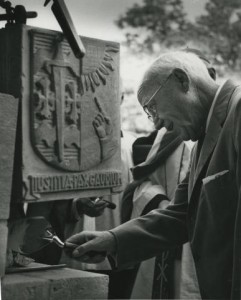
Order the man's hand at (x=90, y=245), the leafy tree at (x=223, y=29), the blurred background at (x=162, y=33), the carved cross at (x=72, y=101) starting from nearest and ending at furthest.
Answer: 1. the carved cross at (x=72, y=101)
2. the man's hand at (x=90, y=245)
3. the blurred background at (x=162, y=33)
4. the leafy tree at (x=223, y=29)

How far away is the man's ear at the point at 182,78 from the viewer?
2789 millimetres

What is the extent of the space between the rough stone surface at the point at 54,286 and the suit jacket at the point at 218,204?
0.18 m

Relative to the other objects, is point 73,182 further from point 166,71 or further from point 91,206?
point 166,71

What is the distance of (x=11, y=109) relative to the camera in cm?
248

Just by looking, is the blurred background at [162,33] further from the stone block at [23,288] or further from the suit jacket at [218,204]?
the stone block at [23,288]

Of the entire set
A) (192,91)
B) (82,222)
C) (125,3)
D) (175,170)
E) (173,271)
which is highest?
(125,3)

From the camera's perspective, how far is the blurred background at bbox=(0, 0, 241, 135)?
628 cm

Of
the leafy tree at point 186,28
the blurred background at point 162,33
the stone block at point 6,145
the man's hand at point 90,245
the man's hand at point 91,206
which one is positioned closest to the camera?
the stone block at point 6,145

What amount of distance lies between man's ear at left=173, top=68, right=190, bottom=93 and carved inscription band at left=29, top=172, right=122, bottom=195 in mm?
504

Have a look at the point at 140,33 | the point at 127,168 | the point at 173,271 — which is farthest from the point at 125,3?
the point at 173,271

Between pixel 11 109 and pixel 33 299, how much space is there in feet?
2.53

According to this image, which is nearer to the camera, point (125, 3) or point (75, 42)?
point (75, 42)

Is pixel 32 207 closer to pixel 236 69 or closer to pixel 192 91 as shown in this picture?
pixel 192 91

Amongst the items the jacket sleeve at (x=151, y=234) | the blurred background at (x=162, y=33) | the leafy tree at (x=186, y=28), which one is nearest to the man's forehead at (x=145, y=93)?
the jacket sleeve at (x=151, y=234)
